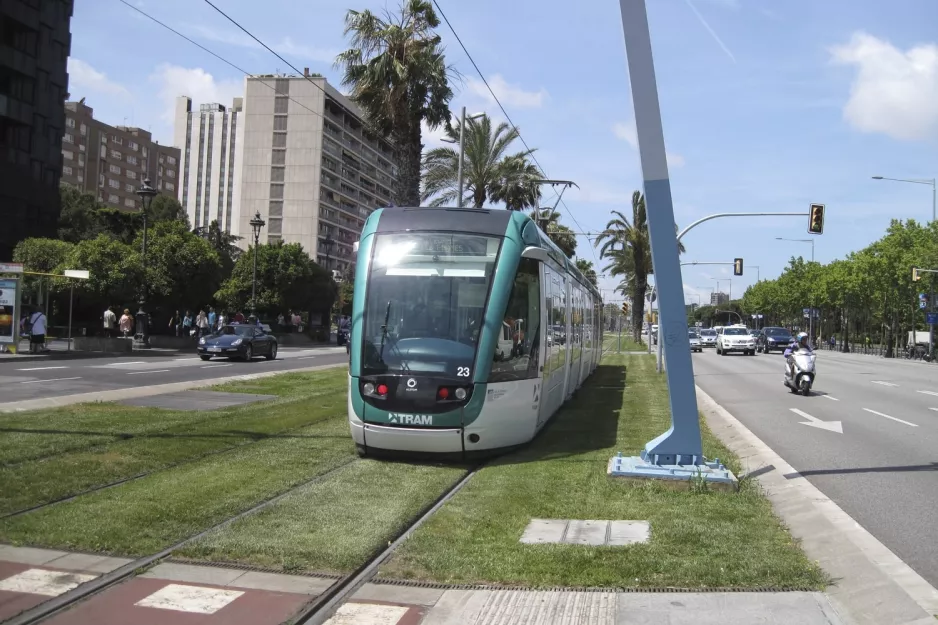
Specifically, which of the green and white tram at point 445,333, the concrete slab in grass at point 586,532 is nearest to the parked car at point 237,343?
the green and white tram at point 445,333

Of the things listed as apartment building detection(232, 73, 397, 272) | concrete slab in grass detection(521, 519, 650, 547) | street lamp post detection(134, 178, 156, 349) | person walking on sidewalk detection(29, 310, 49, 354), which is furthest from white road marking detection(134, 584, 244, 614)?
apartment building detection(232, 73, 397, 272)

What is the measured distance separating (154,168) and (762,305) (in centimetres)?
9647

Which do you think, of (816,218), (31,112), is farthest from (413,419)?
(31,112)

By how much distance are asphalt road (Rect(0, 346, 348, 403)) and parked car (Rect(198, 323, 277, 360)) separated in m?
0.38

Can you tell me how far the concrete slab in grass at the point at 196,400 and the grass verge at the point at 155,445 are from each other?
53 centimetres

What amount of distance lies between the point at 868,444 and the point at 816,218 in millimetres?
19846

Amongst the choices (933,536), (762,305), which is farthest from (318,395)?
(762,305)

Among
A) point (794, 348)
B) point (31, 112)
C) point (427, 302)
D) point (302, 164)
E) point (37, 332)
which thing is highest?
point (302, 164)

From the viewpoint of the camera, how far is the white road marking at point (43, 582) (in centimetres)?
522

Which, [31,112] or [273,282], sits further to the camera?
[273,282]

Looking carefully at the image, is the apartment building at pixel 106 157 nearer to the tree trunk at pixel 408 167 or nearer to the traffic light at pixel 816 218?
the tree trunk at pixel 408 167

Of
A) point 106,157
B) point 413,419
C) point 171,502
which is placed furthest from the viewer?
point 106,157

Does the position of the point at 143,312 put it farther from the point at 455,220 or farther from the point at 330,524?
the point at 330,524

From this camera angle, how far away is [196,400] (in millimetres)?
16391
